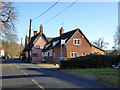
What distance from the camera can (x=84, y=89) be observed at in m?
9.44

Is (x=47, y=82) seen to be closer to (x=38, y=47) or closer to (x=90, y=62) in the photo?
(x=90, y=62)

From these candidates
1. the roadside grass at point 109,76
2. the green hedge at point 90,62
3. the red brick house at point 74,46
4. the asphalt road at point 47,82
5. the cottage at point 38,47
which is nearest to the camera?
the asphalt road at point 47,82

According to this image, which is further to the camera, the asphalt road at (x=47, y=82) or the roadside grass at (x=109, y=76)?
the roadside grass at (x=109, y=76)

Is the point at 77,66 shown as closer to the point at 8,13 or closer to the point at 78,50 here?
the point at 78,50

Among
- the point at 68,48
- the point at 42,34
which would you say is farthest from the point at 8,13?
the point at 42,34

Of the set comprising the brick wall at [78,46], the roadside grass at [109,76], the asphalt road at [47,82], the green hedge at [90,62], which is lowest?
the asphalt road at [47,82]

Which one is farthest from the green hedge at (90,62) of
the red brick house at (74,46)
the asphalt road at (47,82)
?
the red brick house at (74,46)

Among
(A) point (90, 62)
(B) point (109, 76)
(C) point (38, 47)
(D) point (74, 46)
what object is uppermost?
(C) point (38, 47)

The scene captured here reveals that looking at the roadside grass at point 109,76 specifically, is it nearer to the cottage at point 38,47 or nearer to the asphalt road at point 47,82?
the asphalt road at point 47,82

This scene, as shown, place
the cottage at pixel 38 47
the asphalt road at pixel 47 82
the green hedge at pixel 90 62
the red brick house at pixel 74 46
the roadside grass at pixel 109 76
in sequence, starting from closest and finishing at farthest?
the asphalt road at pixel 47 82, the roadside grass at pixel 109 76, the green hedge at pixel 90 62, the red brick house at pixel 74 46, the cottage at pixel 38 47

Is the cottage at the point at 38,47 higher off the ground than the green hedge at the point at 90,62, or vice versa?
the cottage at the point at 38,47

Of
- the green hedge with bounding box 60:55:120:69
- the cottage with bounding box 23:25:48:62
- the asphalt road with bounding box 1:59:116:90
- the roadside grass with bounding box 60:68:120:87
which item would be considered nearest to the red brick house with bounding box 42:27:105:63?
the cottage with bounding box 23:25:48:62

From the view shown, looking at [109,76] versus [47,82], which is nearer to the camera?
[47,82]

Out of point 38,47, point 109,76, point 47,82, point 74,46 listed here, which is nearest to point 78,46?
point 74,46
